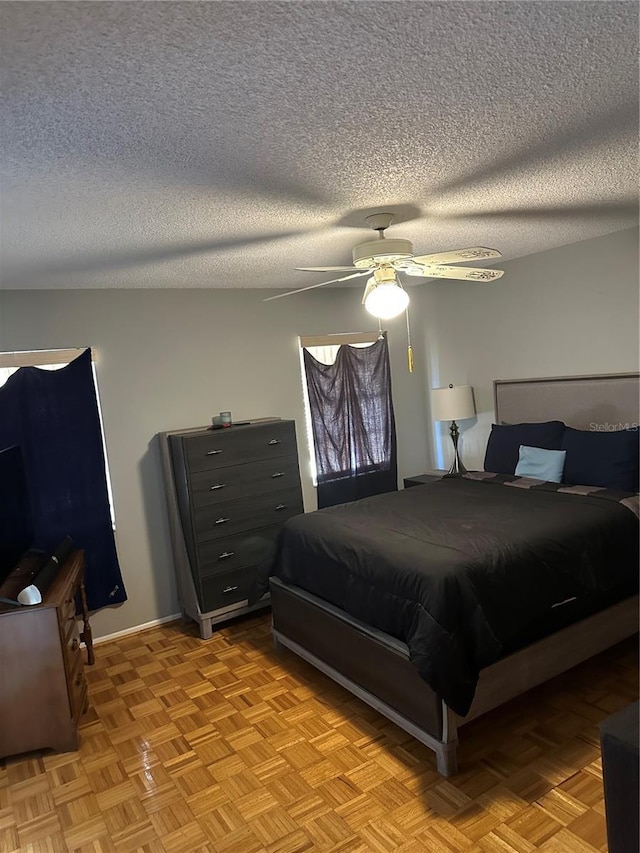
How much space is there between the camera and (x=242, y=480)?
3.95m

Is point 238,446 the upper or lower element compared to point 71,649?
upper

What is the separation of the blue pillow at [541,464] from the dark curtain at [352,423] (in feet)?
4.42

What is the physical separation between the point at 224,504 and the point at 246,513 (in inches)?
6.7

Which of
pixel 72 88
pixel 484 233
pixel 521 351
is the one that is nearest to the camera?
pixel 72 88

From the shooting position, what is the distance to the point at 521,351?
4.38m

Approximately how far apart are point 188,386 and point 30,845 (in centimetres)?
272

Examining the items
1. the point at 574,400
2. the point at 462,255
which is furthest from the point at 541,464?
the point at 462,255

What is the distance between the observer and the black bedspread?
2.38 metres

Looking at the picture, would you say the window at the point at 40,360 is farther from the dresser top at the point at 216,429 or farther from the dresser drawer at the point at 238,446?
the dresser drawer at the point at 238,446

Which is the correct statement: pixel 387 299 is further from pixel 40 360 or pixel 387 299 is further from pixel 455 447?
pixel 455 447

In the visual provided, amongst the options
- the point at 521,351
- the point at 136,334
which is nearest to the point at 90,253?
the point at 136,334

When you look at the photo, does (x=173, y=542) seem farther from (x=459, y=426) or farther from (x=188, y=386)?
(x=459, y=426)

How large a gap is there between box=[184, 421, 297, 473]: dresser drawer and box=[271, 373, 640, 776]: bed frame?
2.92 ft

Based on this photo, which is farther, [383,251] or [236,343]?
[236,343]
